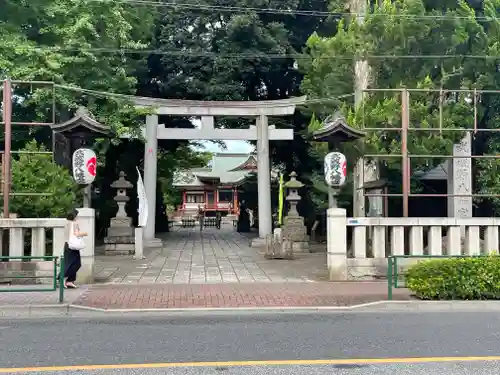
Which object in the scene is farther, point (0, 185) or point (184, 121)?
point (184, 121)

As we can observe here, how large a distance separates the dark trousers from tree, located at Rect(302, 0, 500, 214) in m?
8.06

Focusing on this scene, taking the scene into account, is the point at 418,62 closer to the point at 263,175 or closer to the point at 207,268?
the point at 207,268

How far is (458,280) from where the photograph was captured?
10.4m

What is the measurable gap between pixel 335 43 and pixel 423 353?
11708mm

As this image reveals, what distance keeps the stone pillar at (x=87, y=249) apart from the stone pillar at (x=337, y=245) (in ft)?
19.0

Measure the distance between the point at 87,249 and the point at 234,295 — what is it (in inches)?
159

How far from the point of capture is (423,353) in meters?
6.69

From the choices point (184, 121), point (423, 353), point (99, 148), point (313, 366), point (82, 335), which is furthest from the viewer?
point (184, 121)

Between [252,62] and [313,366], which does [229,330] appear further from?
[252,62]

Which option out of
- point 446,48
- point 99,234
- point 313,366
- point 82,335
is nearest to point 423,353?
point 313,366

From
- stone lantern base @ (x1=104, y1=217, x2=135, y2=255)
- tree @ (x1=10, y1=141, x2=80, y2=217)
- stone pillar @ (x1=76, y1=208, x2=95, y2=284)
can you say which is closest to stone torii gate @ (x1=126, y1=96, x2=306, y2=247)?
stone lantern base @ (x1=104, y1=217, x2=135, y2=255)

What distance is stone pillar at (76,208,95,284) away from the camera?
500 inches

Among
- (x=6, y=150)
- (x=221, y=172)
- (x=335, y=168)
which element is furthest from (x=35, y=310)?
(x=221, y=172)

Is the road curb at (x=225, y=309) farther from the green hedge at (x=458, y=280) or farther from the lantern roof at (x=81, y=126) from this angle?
the lantern roof at (x=81, y=126)
